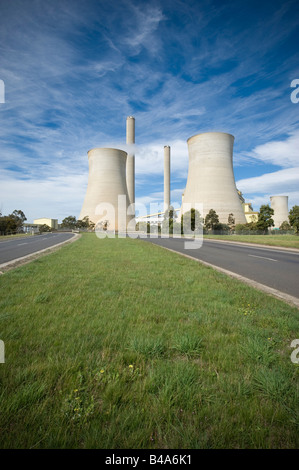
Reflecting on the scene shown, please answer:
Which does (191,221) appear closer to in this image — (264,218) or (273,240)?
(264,218)

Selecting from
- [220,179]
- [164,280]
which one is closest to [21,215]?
[220,179]

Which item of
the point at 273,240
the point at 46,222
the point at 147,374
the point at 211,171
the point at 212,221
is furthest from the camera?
the point at 46,222

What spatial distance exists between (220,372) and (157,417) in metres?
0.85

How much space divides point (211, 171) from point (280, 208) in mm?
46395

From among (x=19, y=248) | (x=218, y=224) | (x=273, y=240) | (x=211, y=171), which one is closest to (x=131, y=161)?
(x=211, y=171)

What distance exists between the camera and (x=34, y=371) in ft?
7.20

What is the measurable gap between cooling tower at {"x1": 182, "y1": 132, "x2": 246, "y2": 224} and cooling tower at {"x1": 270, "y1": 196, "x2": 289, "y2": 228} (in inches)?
1346

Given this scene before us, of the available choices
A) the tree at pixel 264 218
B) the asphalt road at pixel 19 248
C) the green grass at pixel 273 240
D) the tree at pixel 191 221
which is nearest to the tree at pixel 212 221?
the tree at pixel 191 221

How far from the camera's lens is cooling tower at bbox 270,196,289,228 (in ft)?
288

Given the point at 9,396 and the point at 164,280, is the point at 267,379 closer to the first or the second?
the point at 9,396

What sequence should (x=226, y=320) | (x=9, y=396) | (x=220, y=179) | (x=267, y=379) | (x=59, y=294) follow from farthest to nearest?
(x=220, y=179) → (x=59, y=294) → (x=226, y=320) → (x=267, y=379) → (x=9, y=396)

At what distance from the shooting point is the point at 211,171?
57.6 metres
